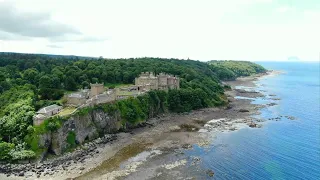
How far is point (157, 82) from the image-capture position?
87.9 meters

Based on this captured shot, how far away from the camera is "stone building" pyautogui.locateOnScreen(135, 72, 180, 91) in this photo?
85944mm

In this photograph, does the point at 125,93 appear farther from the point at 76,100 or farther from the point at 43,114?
the point at 43,114

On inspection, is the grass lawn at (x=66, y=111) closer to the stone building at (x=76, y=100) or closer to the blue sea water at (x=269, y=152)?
the stone building at (x=76, y=100)

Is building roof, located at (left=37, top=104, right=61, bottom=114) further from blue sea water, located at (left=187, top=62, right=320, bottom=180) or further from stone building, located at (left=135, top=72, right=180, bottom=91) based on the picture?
stone building, located at (left=135, top=72, right=180, bottom=91)

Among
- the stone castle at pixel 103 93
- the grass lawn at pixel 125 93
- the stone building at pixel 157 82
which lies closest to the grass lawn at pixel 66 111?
the stone castle at pixel 103 93

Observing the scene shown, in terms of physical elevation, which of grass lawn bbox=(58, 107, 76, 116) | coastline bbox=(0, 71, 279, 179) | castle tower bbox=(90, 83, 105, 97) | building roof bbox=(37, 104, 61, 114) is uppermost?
castle tower bbox=(90, 83, 105, 97)

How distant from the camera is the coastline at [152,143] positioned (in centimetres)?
4700

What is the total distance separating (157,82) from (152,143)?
96.1ft

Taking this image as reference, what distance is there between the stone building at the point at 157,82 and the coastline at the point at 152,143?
30.9 ft

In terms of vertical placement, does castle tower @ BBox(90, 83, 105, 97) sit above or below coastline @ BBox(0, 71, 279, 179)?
above

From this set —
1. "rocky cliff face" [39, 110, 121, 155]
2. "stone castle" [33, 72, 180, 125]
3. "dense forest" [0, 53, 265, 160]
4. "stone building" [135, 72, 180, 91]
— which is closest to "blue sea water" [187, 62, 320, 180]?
"rocky cliff face" [39, 110, 121, 155]

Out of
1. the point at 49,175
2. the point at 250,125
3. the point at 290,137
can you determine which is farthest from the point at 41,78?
the point at 290,137

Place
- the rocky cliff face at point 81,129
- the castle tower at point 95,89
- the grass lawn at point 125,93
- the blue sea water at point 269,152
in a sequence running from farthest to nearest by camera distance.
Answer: the grass lawn at point 125,93, the castle tower at point 95,89, the rocky cliff face at point 81,129, the blue sea water at point 269,152

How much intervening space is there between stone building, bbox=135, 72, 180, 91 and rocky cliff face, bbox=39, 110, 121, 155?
18.2 metres
